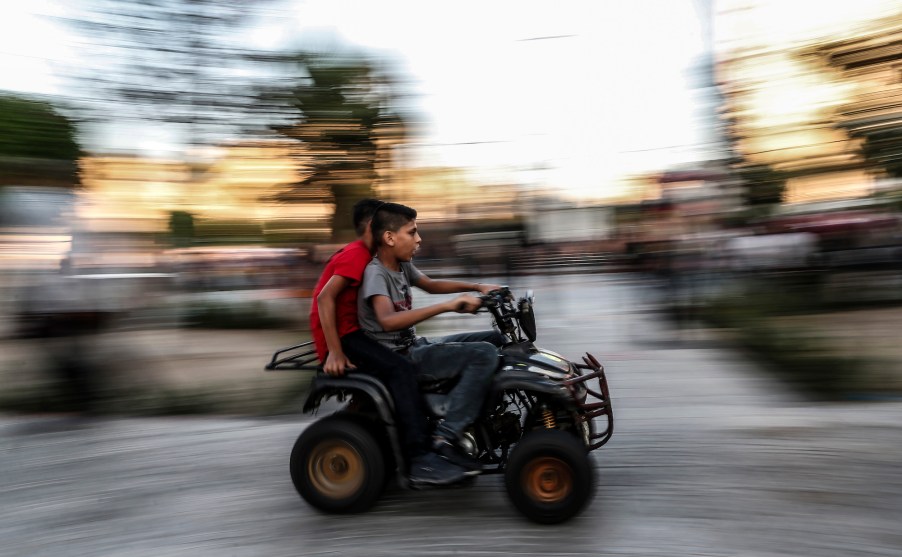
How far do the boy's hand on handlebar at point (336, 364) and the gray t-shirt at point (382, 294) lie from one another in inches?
8.5

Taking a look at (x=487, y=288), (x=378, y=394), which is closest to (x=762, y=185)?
(x=487, y=288)

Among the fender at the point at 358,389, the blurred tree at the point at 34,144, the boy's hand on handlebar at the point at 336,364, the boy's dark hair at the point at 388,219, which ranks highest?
the blurred tree at the point at 34,144

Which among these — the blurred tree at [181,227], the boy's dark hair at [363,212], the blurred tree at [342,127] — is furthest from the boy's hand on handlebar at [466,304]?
the blurred tree at [342,127]

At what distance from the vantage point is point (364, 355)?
176 inches

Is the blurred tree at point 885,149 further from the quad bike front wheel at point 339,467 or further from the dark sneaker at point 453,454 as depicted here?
the quad bike front wheel at point 339,467

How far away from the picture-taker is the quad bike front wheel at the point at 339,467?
4.43m

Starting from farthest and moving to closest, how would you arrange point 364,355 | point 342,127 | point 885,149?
point 342,127 < point 885,149 < point 364,355

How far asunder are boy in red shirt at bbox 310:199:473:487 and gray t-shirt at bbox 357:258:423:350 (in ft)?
0.16

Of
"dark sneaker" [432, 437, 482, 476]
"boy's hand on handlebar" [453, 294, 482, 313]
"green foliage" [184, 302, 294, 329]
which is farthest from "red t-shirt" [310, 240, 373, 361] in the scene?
"green foliage" [184, 302, 294, 329]

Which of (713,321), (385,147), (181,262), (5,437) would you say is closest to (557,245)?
(713,321)

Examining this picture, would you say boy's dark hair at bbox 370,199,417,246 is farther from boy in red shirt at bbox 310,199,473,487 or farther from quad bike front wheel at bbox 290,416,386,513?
quad bike front wheel at bbox 290,416,386,513

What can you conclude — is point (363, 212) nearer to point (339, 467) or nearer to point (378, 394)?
point (378, 394)

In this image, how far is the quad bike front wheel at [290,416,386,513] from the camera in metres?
4.43

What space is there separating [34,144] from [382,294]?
17.1 feet
